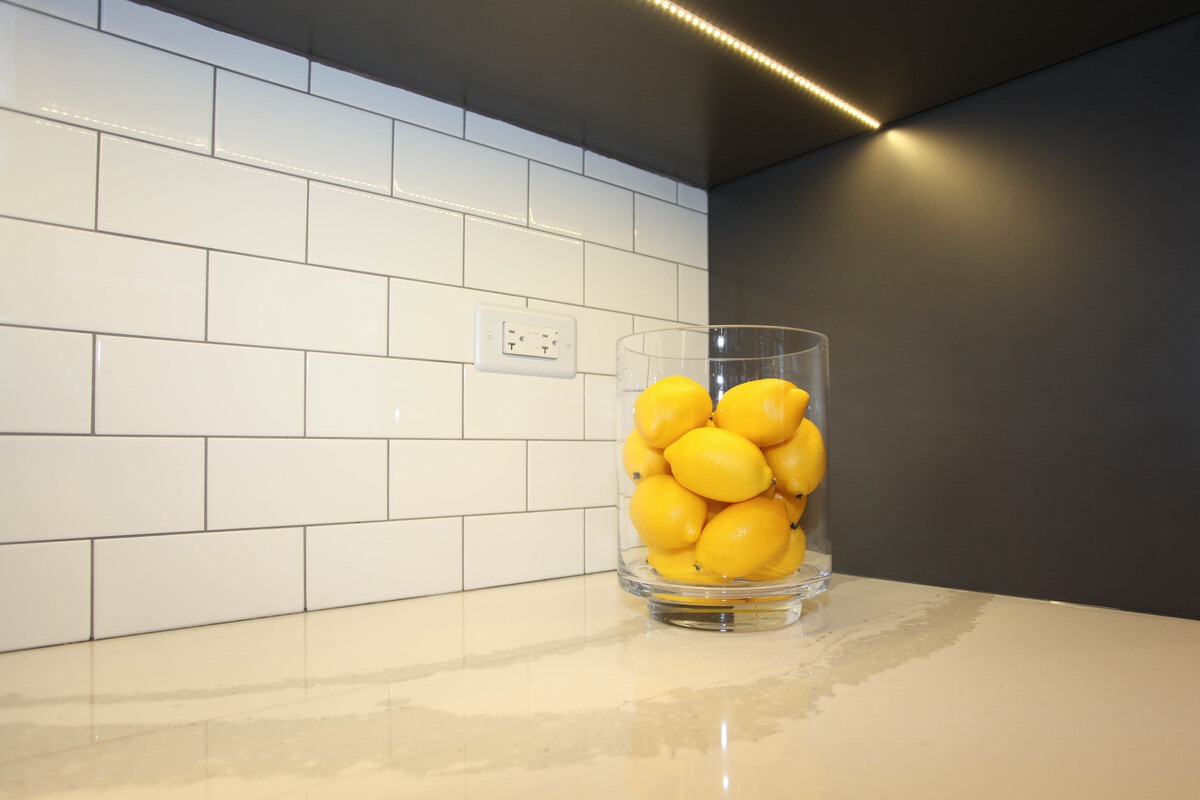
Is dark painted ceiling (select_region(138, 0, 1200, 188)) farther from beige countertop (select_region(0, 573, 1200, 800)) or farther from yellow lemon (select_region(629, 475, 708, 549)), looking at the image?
beige countertop (select_region(0, 573, 1200, 800))

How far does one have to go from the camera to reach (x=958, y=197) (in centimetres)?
94

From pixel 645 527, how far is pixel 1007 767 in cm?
35

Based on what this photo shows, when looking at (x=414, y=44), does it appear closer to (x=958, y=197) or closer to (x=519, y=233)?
(x=519, y=233)

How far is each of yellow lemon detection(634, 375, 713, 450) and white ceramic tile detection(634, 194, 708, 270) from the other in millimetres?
511

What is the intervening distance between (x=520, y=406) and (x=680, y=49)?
0.48 metres

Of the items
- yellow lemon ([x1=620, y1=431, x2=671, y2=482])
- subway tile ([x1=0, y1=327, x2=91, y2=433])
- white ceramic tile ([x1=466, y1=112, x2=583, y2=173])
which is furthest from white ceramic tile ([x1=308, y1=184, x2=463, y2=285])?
yellow lemon ([x1=620, y1=431, x2=671, y2=482])

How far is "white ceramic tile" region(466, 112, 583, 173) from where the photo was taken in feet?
3.23

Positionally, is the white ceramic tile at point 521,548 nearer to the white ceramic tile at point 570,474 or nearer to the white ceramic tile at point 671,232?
the white ceramic tile at point 570,474

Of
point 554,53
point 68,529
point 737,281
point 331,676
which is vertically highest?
point 554,53

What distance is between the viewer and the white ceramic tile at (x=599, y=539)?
3.51 feet

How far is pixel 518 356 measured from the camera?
996 mm

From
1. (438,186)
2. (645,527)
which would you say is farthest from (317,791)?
(438,186)

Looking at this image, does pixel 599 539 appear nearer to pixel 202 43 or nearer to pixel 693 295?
pixel 693 295

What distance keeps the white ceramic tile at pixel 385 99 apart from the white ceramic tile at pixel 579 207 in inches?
5.3
